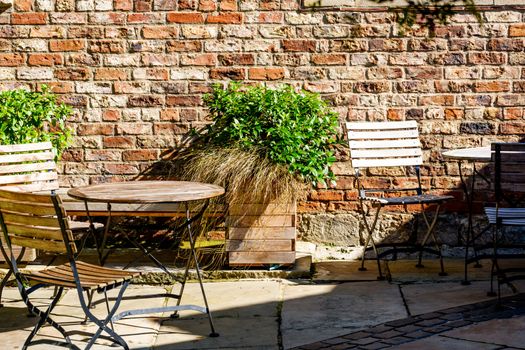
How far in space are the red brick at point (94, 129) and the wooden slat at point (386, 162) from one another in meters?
1.87

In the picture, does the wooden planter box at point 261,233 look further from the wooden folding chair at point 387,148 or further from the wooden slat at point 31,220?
the wooden slat at point 31,220

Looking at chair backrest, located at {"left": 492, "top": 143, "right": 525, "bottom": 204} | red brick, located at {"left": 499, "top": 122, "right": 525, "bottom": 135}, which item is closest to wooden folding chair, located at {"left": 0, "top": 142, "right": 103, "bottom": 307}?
chair backrest, located at {"left": 492, "top": 143, "right": 525, "bottom": 204}

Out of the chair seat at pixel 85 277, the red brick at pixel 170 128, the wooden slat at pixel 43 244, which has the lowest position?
the chair seat at pixel 85 277

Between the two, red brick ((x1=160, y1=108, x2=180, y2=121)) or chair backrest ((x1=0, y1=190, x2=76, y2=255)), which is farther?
red brick ((x1=160, y1=108, x2=180, y2=121))

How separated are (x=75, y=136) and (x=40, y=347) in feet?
8.46

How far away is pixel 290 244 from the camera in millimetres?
5328

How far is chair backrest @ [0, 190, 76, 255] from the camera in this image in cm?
338

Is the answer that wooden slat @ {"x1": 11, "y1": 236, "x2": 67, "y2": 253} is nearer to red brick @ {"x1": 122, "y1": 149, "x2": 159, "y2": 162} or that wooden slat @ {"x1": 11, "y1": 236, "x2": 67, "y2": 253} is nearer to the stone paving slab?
the stone paving slab

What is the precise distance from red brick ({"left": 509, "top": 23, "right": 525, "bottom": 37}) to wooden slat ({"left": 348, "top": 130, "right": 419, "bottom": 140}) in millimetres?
1077

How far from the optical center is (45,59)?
239 inches

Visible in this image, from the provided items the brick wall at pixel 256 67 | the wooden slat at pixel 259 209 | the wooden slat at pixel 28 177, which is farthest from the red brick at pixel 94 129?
the wooden slat at pixel 259 209

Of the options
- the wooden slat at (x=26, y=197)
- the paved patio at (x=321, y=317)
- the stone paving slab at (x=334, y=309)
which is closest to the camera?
the wooden slat at (x=26, y=197)

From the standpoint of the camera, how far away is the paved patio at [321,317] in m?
3.81

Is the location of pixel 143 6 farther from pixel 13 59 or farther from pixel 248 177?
pixel 248 177
